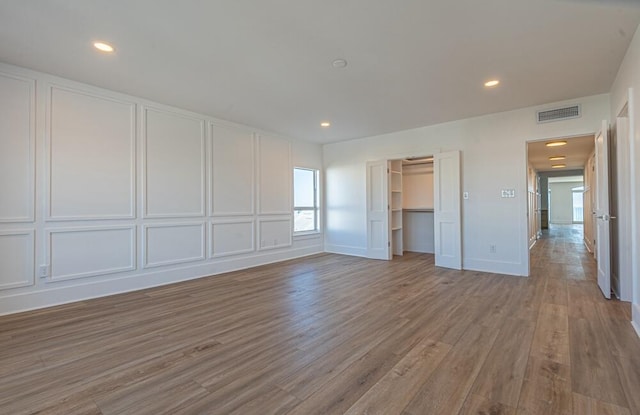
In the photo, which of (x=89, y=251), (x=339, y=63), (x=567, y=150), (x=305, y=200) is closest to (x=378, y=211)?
(x=305, y=200)

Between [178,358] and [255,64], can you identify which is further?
[255,64]

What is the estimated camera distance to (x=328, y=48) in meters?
2.79

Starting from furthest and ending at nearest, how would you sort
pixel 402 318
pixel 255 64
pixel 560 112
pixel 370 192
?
pixel 370 192
pixel 560 112
pixel 255 64
pixel 402 318

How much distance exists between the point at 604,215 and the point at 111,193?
592 centimetres

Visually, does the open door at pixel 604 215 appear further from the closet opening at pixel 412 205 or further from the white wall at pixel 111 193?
the white wall at pixel 111 193

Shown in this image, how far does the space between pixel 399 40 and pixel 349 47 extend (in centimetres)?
45

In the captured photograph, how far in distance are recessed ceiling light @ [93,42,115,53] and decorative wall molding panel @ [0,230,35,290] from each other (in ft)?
6.92

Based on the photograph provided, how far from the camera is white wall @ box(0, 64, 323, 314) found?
3.21 m

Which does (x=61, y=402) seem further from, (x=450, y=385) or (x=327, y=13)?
(x=327, y=13)

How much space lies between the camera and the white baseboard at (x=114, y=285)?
3.21 meters

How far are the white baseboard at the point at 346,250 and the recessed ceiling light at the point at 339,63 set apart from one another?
412 centimetres

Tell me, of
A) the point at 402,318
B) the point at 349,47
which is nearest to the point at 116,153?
the point at 349,47

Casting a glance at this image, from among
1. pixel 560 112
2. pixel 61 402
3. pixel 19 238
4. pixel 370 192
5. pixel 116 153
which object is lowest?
pixel 61 402

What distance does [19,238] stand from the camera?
3203 millimetres
